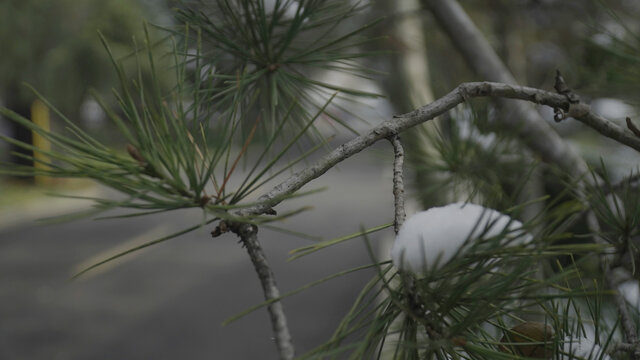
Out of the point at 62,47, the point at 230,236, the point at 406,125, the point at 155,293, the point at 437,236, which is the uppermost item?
the point at 62,47

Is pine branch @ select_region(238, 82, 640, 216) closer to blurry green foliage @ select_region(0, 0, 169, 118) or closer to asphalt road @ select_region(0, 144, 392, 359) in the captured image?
asphalt road @ select_region(0, 144, 392, 359)

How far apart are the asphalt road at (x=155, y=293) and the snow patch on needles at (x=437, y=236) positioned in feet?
5.06

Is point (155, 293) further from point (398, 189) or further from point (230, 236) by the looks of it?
point (398, 189)

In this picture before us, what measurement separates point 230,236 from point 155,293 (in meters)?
1.85

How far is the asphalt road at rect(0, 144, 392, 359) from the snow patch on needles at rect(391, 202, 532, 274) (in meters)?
1.54

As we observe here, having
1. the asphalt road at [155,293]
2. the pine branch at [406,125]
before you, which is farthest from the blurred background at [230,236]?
the pine branch at [406,125]

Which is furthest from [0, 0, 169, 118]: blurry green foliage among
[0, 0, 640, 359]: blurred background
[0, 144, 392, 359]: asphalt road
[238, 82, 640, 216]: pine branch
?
[238, 82, 640, 216]: pine branch

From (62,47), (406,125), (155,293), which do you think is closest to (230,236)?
(155,293)

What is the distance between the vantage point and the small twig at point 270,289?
283mm

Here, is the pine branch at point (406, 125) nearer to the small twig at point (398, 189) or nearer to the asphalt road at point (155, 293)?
the small twig at point (398, 189)

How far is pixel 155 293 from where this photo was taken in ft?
13.0

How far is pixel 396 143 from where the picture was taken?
387 millimetres

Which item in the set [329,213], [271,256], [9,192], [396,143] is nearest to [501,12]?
[396,143]

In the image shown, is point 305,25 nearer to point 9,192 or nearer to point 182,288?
point 182,288
